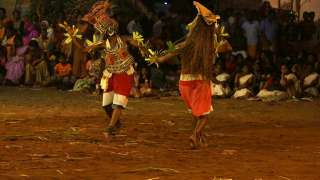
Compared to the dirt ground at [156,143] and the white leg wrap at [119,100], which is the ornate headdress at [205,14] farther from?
the white leg wrap at [119,100]

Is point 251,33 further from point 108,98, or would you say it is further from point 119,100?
point 119,100

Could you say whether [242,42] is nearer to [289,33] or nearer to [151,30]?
[289,33]

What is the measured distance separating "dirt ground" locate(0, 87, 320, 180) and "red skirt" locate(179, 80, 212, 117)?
1.62 feet

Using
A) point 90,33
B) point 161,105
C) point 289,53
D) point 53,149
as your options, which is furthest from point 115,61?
point 289,53

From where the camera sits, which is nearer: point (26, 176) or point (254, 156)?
point (26, 176)

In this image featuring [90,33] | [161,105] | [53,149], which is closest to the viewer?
[53,149]

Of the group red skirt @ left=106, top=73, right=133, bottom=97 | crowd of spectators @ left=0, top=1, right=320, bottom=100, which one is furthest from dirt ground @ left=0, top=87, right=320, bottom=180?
crowd of spectators @ left=0, top=1, right=320, bottom=100

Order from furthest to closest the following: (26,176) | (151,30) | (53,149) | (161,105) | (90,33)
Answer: (151,30) < (90,33) < (161,105) < (53,149) < (26,176)

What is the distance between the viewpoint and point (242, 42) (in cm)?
1831

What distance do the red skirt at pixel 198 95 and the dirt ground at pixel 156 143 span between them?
0.49m

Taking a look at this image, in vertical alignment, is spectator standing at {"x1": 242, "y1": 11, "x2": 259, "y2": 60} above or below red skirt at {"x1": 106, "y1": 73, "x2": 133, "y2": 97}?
above

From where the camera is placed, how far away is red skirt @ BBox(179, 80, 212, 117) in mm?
8539

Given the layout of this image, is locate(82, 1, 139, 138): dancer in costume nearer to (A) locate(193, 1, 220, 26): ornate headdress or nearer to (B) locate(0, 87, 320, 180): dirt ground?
(B) locate(0, 87, 320, 180): dirt ground

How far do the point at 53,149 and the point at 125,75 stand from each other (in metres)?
1.75
